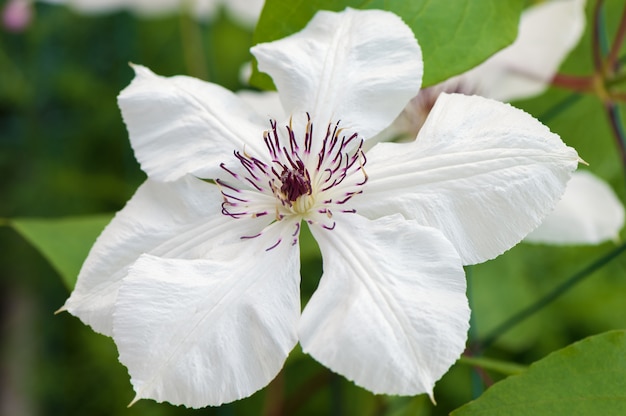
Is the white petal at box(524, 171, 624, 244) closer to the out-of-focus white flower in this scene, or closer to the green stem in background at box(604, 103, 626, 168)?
the green stem in background at box(604, 103, 626, 168)

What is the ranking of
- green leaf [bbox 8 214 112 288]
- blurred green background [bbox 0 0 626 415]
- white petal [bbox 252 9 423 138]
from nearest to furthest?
white petal [bbox 252 9 423 138], green leaf [bbox 8 214 112 288], blurred green background [bbox 0 0 626 415]

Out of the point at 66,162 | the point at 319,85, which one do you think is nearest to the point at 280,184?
the point at 319,85

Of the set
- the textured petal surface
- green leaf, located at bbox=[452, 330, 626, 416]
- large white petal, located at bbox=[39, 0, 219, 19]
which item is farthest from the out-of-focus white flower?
green leaf, located at bbox=[452, 330, 626, 416]

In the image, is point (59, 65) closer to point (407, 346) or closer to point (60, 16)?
point (60, 16)

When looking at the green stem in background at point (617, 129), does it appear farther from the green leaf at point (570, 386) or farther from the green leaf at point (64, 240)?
the green leaf at point (64, 240)

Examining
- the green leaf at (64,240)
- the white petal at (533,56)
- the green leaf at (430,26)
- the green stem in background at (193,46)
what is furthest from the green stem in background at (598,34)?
the green stem in background at (193,46)

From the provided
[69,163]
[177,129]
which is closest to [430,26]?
[177,129]
